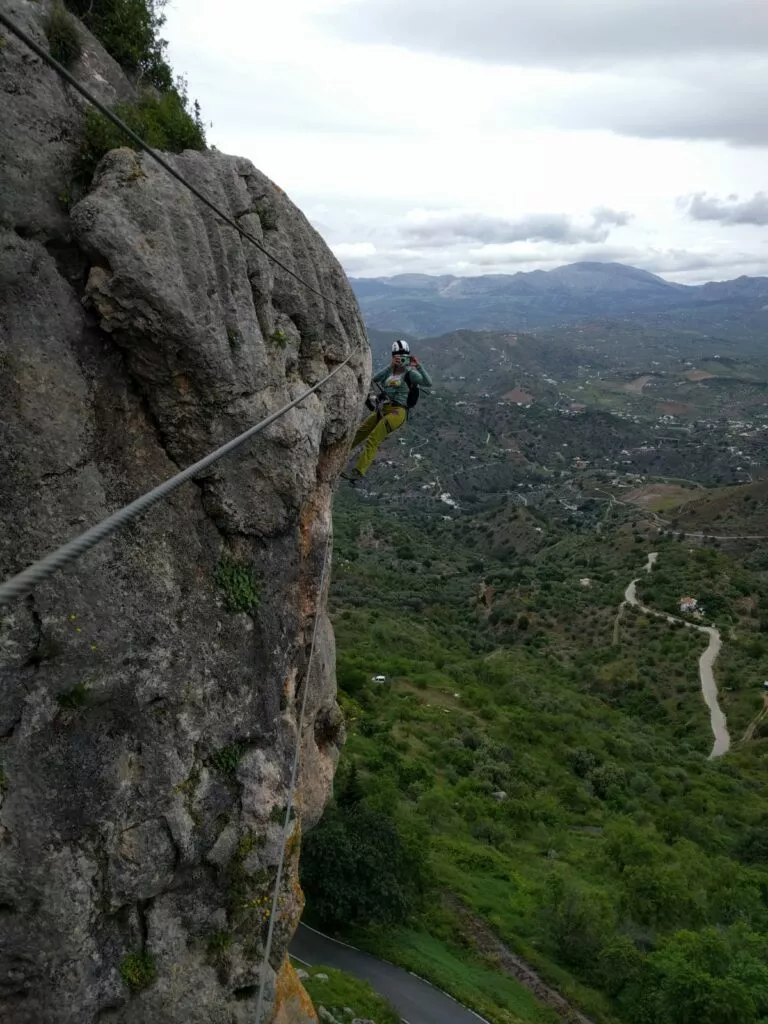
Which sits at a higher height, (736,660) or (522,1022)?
(522,1022)

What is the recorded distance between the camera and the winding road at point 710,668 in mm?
52344

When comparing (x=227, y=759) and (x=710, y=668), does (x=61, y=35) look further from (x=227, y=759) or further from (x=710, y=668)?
(x=710, y=668)

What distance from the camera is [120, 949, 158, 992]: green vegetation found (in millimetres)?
7785

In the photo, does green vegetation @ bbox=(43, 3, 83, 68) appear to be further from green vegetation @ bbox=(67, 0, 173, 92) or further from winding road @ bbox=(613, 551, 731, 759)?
winding road @ bbox=(613, 551, 731, 759)

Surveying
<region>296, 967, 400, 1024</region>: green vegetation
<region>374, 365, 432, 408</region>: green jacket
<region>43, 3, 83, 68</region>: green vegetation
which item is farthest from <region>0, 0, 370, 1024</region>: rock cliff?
<region>296, 967, 400, 1024</region>: green vegetation

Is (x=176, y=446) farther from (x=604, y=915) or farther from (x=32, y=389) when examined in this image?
(x=604, y=915)

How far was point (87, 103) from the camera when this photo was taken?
841 cm

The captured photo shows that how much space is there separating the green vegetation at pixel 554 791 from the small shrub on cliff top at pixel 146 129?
65.5ft

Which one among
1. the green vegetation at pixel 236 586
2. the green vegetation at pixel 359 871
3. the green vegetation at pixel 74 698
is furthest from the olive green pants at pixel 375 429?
the green vegetation at pixel 359 871

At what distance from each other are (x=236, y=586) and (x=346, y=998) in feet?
43.1

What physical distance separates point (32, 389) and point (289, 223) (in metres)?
5.48

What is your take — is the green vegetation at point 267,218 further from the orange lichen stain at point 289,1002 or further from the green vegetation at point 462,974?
the green vegetation at point 462,974

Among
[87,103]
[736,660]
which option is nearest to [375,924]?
[87,103]

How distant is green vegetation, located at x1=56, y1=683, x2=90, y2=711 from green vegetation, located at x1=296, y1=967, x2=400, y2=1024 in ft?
38.2
